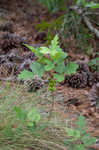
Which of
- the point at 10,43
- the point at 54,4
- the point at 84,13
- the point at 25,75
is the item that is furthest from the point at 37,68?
the point at 54,4

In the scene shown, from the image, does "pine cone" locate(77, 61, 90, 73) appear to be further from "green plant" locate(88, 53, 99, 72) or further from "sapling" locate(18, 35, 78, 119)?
"sapling" locate(18, 35, 78, 119)

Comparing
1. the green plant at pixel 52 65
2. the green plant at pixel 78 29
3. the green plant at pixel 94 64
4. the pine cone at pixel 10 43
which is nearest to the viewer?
the green plant at pixel 52 65

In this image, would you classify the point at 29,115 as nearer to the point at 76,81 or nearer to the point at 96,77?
the point at 76,81

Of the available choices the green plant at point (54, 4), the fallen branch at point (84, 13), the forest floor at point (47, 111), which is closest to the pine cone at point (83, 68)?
the forest floor at point (47, 111)

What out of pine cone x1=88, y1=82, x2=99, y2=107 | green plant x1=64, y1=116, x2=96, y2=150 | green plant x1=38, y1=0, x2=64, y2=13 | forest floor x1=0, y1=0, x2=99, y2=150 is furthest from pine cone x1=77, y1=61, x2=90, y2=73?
green plant x1=38, y1=0, x2=64, y2=13

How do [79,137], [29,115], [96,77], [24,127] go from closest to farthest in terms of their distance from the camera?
[29,115], [79,137], [24,127], [96,77]

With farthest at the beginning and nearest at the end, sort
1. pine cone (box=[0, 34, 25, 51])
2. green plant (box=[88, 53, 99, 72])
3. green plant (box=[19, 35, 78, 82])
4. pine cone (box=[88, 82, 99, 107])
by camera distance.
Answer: pine cone (box=[0, 34, 25, 51]) → green plant (box=[88, 53, 99, 72]) → pine cone (box=[88, 82, 99, 107]) → green plant (box=[19, 35, 78, 82])

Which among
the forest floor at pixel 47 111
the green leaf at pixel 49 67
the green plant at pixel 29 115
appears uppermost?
the green leaf at pixel 49 67

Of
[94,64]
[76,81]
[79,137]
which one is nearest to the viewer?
[79,137]

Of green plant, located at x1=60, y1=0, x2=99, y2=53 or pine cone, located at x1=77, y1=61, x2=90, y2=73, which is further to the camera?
green plant, located at x1=60, y1=0, x2=99, y2=53

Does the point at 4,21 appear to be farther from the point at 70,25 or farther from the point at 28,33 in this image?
the point at 70,25

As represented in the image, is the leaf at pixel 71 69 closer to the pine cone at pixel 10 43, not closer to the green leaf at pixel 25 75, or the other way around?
the green leaf at pixel 25 75

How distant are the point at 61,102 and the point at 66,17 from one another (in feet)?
5.83

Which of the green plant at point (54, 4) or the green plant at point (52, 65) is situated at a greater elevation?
the green plant at point (54, 4)
